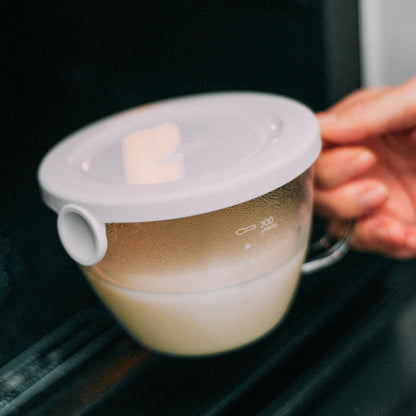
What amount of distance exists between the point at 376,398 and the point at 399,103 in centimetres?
20

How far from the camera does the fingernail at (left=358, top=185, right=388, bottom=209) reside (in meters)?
0.33

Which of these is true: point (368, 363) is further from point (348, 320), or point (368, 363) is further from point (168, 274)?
point (168, 274)

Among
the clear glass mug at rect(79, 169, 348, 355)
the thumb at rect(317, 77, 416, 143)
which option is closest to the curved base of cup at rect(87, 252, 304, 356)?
the clear glass mug at rect(79, 169, 348, 355)

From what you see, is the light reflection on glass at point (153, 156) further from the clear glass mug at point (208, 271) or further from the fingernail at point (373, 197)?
the fingernail at point (373, 197)

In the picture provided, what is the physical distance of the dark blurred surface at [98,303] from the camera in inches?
10.3

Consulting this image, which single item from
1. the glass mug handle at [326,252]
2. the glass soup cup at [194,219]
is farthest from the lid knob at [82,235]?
the glass mug handle at [326,252]

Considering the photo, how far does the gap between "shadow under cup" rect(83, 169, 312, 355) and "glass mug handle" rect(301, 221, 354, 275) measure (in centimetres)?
5

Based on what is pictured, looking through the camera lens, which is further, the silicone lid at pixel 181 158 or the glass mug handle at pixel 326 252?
the glass mug handle at pixel 326 252

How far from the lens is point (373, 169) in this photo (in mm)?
389

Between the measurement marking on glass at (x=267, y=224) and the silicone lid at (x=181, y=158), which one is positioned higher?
the silicone lid at (x=181, y=158)

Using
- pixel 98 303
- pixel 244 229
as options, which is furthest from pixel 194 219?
pixel 98 303

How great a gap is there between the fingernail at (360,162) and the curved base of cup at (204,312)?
0.31 feet

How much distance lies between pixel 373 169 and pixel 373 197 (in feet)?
0.21

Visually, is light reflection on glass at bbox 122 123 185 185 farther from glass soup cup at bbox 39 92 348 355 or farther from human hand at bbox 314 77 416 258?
human hand at bbox 314 77 416 258
